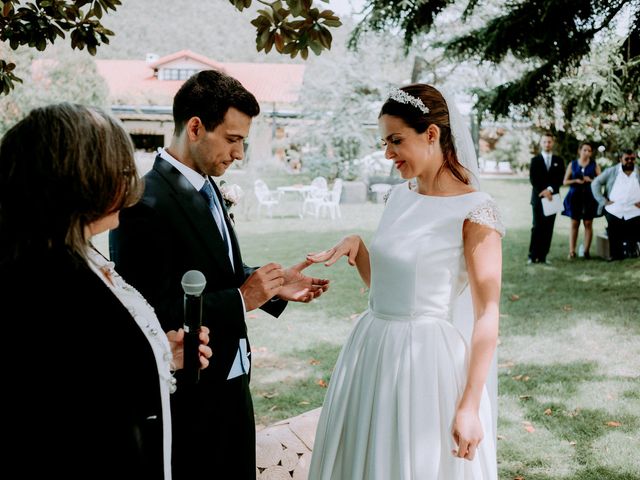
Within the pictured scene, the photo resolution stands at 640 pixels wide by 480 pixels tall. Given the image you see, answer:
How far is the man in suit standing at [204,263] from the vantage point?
7.30 ft

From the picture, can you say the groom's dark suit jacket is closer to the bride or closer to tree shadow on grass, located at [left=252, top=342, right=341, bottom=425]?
the bride

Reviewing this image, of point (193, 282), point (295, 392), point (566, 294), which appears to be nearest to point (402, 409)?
point (193, 282)

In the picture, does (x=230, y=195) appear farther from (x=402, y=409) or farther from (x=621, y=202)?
(x=621, y=202)

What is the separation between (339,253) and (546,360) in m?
4.09

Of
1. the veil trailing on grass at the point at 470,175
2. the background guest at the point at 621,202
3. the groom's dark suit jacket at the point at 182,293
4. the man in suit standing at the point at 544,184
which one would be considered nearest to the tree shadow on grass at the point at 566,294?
the background guest at the point at 621,202

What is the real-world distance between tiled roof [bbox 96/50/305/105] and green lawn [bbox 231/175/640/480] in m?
25.8

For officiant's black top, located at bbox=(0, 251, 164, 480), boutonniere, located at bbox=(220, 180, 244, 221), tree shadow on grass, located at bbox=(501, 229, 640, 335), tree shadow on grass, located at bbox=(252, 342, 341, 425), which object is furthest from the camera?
tree shadow on grass, located at bbox=(501, 229, 640, 335)

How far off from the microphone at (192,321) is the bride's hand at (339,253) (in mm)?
803

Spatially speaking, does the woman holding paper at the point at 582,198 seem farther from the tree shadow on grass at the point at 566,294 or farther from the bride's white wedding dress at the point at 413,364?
the bride's white wedding dress at the point at 413,364

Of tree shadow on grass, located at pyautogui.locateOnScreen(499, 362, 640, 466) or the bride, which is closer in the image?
the bride

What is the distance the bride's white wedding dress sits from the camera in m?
2.31

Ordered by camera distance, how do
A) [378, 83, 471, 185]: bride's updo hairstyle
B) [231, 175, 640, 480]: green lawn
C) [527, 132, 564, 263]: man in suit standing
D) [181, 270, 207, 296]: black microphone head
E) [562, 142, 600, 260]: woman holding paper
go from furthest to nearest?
1. [562, 142, 600, 260]: woman holding paper
2. [527, 132, 564, 263]: man in suit standing
3. [231, 175, 640, 480]: green lawn
4. [378, 83, 471, 185]: bride's updo hairstyle
5. [181, 270, 207, 296]: black microphone head

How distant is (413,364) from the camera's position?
7.80 ft

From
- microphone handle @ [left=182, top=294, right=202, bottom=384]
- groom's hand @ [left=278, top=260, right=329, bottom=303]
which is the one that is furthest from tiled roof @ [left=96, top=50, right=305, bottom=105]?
microphone handle @ [left=182, top=294, right=202, bottom=384]
